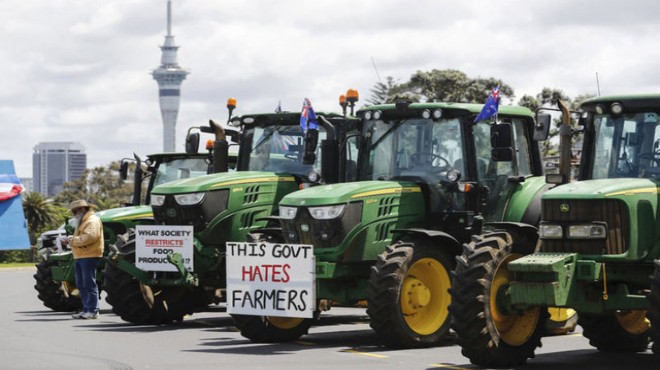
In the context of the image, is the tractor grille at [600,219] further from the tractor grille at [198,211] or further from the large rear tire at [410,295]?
the tractor grille at [198,211]

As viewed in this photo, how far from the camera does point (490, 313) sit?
498 inches

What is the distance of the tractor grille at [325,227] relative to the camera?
15148mm

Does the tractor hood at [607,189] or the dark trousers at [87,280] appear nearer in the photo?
the tractor hood at [607,189]

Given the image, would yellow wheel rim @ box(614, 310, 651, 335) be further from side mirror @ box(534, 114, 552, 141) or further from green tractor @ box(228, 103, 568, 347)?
side mirror @ box(534, 114, 552, 141)

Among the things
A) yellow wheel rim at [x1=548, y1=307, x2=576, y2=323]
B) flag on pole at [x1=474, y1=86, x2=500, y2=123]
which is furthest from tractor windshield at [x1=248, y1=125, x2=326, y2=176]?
yellow wheel rim at [x1=548, y1=307, x2=576, y2=323]

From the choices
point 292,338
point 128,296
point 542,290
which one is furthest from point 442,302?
point 128,296

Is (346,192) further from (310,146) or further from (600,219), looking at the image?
(600,219)

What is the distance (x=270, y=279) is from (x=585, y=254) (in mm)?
4093

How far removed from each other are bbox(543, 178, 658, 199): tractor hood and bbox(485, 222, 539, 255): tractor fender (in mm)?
890

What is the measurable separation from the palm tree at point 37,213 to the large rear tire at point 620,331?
2499 inches

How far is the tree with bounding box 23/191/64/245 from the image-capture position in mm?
75062

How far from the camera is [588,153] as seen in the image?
13227mm

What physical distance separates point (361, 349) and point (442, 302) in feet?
3.56

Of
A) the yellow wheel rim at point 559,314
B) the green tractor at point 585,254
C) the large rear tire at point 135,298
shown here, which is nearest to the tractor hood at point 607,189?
the green tractor at point 585,254
